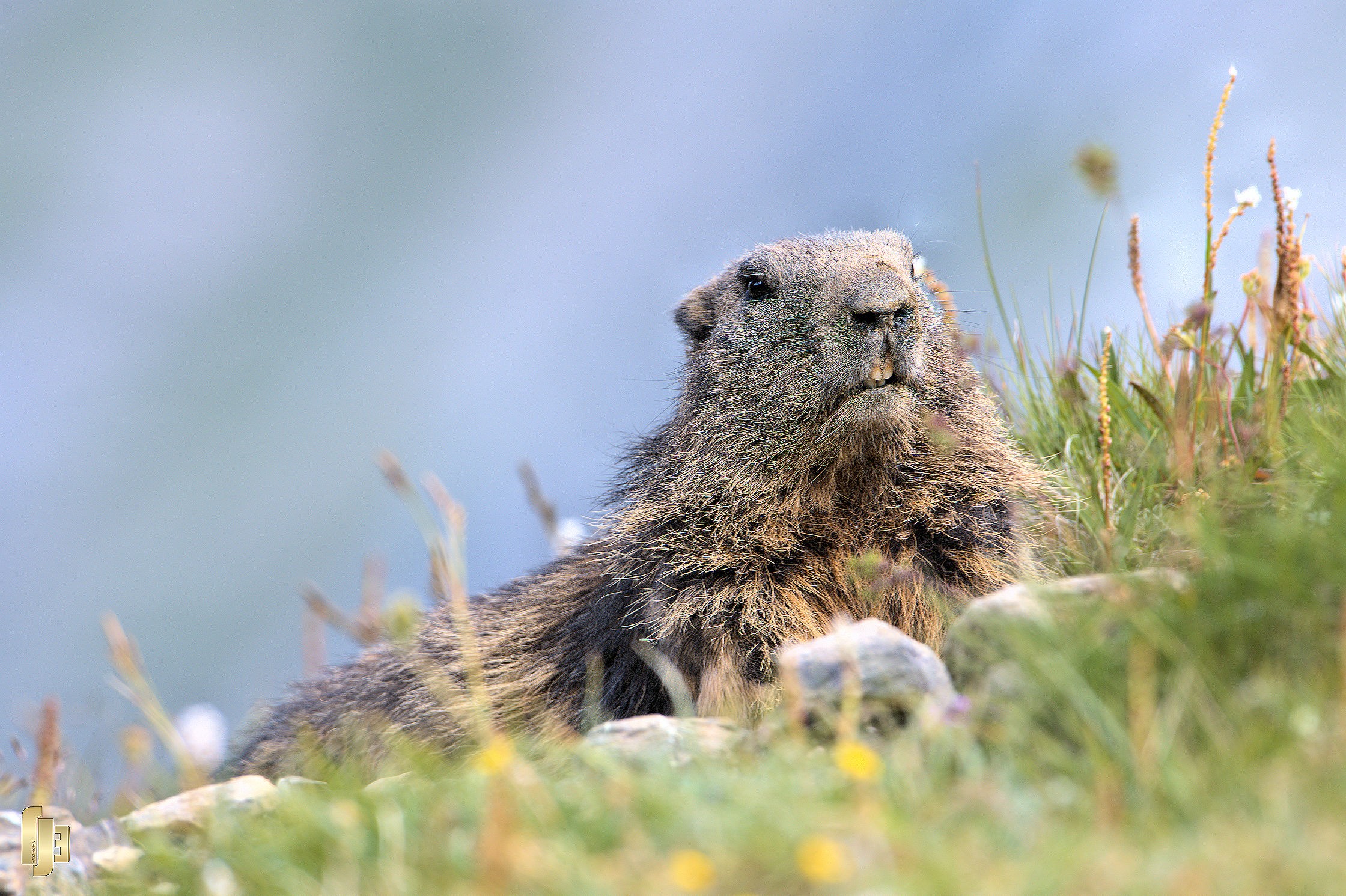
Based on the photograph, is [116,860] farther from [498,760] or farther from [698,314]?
[698,314]

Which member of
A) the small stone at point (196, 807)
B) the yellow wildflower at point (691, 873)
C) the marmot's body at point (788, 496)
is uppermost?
the marmot's body at point (788, 496)

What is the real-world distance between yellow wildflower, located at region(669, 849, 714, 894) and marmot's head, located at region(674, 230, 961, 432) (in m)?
3.06

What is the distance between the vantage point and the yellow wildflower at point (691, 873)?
2.23m

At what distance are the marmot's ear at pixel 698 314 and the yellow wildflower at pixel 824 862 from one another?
4.20m

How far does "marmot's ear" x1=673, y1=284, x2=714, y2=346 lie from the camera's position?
20.6 ft

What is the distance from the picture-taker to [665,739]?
3484 millimetres

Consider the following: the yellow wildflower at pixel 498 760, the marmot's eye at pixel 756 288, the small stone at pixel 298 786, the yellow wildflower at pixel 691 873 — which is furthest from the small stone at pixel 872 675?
the marmot's eye at pixel 756 288

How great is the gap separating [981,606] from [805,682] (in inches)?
23.0

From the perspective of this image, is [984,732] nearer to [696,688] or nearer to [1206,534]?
[1206,534]

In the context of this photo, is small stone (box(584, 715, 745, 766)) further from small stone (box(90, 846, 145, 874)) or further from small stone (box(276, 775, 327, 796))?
small stone (box(90, 846, 145, 874))

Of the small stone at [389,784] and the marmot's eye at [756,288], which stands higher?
the marmot's eye at [756,288]

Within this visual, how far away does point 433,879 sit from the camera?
104 inches

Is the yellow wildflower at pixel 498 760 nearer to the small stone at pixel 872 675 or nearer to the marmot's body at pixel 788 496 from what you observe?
the small stone at pixel 872 675

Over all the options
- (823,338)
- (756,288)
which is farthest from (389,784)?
(756,288)
